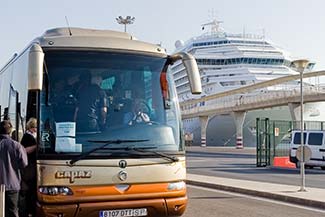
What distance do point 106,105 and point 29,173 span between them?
1499 millimetres

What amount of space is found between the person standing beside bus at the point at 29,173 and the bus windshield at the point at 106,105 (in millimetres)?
245

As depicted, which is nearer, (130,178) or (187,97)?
(130,178)

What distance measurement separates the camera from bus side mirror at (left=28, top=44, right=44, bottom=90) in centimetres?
759

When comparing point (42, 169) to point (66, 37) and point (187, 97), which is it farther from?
point (187, 97)

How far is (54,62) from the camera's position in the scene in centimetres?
826

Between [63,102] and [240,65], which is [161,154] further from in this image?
[240,65]

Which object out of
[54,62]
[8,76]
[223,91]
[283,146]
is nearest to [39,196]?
[54,62]

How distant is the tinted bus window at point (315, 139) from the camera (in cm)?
2922

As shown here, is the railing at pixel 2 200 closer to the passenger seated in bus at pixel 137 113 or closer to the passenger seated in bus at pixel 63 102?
the passenger seated in bus at pixel 63 102

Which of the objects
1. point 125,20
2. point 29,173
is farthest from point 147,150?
point 125,20

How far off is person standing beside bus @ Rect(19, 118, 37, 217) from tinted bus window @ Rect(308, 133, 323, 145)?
23.0 m

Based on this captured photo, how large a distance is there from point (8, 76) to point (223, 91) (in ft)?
205

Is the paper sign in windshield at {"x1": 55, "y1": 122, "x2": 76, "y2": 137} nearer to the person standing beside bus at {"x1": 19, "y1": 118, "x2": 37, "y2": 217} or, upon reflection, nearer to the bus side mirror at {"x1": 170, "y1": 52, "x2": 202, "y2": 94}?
the person standing beside bus at {"x1": 19, "y1": 118, "x2": 37, "y2": 217}

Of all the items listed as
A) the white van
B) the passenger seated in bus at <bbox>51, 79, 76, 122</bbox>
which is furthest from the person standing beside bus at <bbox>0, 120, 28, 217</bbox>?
the white van
